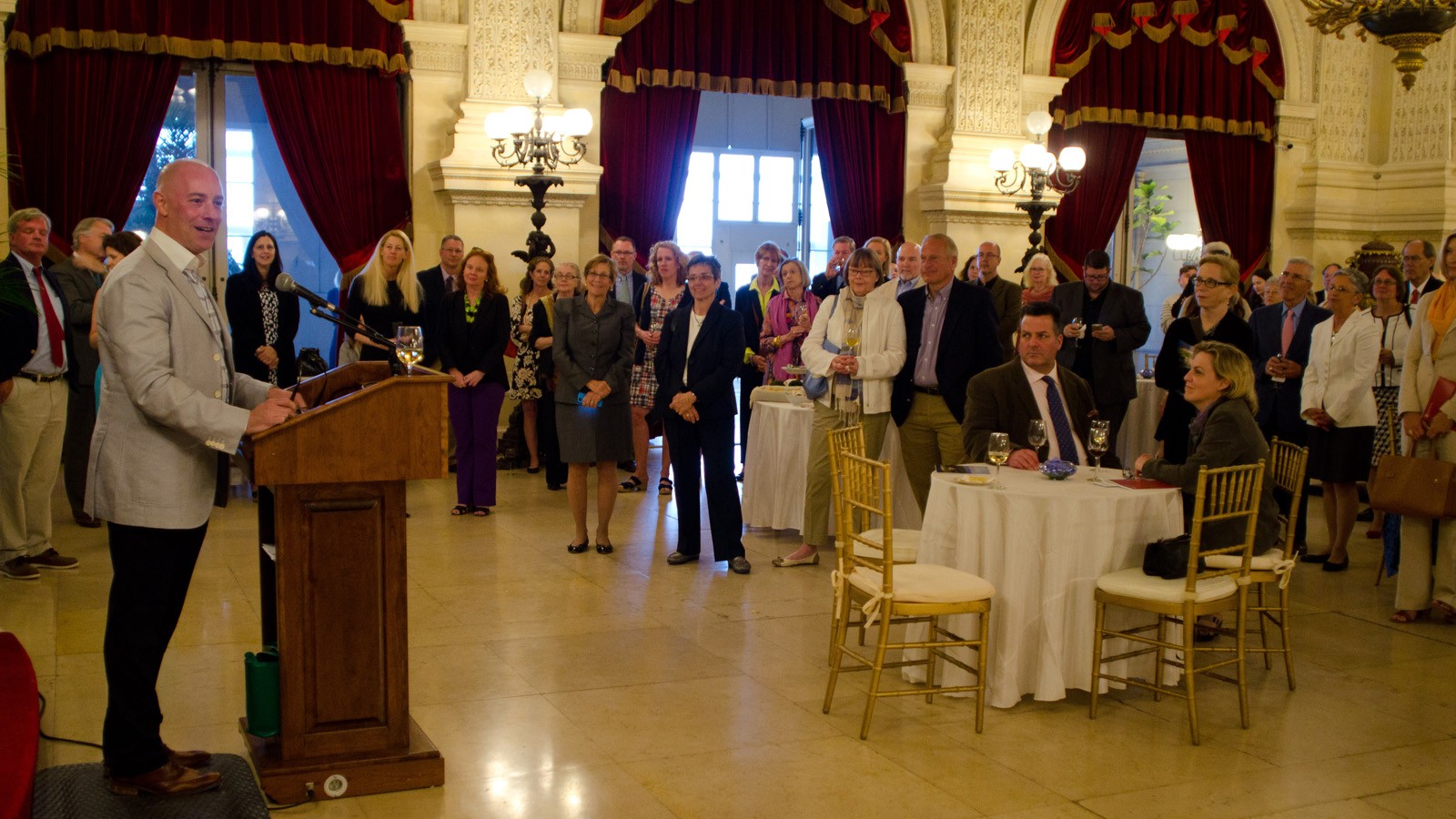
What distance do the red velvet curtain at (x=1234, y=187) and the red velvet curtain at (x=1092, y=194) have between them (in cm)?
74

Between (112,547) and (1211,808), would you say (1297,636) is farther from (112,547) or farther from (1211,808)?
(112,547)

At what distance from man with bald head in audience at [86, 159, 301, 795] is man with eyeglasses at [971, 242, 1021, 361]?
508 cm

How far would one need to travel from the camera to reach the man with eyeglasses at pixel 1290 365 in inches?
A: 289

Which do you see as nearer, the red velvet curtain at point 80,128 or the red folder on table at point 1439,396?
the red folder on table at point 1439,396

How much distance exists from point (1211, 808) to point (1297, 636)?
2196mm

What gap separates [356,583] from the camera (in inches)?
137

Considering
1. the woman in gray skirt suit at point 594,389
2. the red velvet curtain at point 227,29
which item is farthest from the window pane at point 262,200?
the woman in gray skirt suit at point 594,389

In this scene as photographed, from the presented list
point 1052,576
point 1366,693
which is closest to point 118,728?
point 1052,576

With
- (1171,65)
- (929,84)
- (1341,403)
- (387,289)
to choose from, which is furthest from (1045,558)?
(1171,65)

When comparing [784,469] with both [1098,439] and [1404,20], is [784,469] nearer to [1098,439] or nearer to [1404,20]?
[1098,439]

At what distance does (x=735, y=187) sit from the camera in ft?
52.4

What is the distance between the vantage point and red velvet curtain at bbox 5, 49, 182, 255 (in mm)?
8922

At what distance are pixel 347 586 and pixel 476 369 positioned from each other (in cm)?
418

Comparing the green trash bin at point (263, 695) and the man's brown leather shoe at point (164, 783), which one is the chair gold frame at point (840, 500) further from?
the man's brown leather shoe at point (164, 783)
